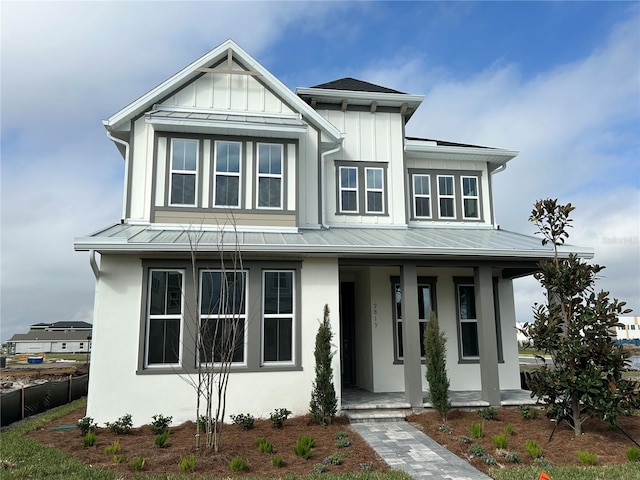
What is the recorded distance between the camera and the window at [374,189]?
1260 centimetres

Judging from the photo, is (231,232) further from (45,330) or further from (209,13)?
(45,330)

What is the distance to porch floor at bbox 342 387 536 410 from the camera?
937 cm

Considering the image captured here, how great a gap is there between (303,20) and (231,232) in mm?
6263

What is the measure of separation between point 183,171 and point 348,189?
449 cm

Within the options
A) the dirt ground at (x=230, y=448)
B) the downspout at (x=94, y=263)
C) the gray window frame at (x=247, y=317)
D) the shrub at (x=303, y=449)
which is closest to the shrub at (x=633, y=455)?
the dirt ground at (x=230, y=448)

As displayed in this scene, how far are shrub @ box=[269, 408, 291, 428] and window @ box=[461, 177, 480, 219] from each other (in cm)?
781

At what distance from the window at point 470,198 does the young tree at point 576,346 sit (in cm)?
506

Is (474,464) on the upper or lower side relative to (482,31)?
lower

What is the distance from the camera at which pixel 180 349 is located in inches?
356

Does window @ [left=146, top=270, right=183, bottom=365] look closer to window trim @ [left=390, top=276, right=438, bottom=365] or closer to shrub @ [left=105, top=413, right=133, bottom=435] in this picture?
shrub @ [left=105, top=413, right=133, bottom=435]

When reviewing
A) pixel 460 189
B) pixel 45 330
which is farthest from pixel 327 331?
pixel 45 330

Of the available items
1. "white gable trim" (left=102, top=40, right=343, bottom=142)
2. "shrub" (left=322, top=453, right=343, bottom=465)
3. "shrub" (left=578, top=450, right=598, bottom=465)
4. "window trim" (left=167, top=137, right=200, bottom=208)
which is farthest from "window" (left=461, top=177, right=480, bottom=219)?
"shrub" (left=322, top=453, right=343, bottom=465)

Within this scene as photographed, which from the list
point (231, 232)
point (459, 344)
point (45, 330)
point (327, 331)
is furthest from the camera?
point (45, 330)

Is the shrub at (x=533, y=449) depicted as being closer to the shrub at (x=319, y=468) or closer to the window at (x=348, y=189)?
the shrub at (x=319, y=468)
